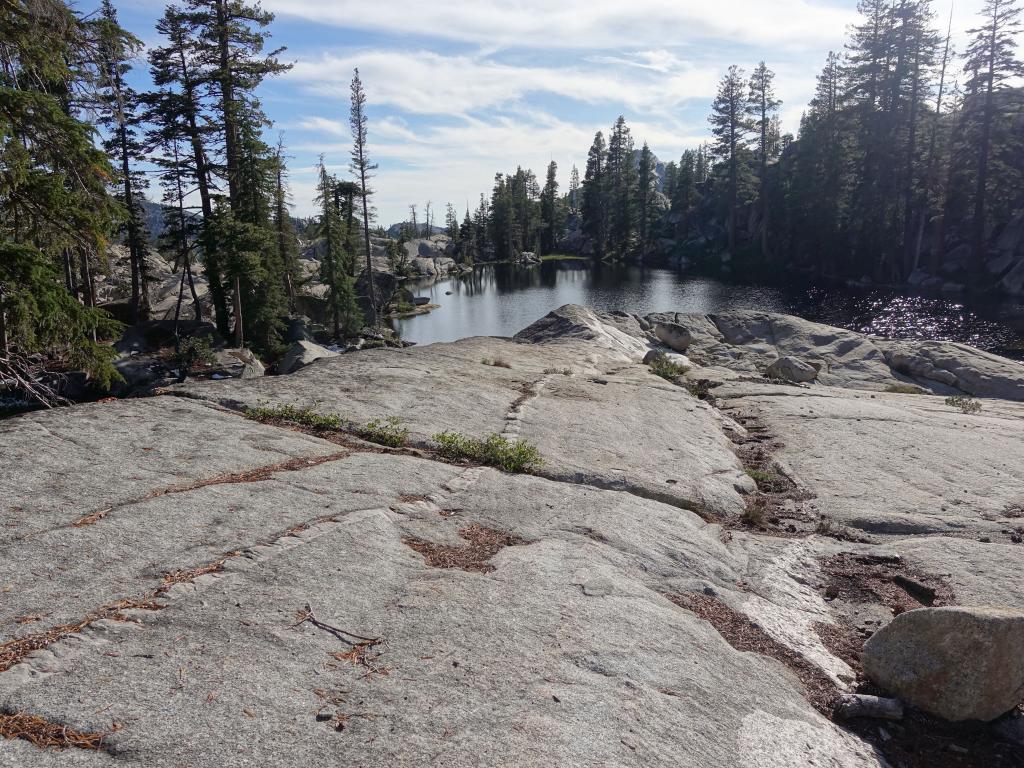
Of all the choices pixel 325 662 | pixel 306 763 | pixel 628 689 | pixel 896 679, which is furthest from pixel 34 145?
pixel 896 679

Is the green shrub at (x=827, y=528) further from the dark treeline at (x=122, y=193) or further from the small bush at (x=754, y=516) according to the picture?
the dark treeline at (x=122, y=193)

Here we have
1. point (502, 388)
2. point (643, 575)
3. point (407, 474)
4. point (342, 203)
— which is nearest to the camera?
point (643, 575)

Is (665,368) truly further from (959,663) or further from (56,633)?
(56,633)

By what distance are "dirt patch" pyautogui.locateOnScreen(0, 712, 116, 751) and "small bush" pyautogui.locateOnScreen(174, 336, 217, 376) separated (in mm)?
26841

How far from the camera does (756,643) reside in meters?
5.86

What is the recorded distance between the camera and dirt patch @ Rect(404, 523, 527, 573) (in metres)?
6.13

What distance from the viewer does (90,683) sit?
12.4 ft

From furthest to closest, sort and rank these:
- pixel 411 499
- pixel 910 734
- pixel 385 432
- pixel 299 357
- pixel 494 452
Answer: pixel 299 357
pixel 385 432
pixel 494 452
pixel 411 499
pixel 910 734

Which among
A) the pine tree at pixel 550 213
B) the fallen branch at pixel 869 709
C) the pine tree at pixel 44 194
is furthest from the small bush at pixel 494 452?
the pine tree at pixel 550 213

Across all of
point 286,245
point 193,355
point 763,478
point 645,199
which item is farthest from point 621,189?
point 763,478

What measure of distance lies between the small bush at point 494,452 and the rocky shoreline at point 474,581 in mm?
189

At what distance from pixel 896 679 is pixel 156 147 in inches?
1401

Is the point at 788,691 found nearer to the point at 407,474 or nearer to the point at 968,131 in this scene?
the point at 407,474

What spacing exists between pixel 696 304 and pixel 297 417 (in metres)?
42.6
